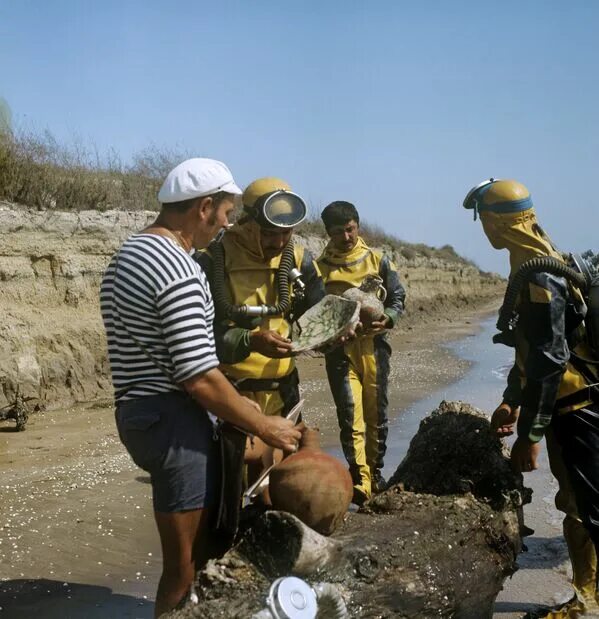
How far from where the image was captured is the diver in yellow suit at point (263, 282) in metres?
4.63

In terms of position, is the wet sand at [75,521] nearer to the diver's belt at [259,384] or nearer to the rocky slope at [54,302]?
the rocky slope at [54,302]

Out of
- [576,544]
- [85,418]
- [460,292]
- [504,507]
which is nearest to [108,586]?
[504,507]

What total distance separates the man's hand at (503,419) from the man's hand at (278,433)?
164 centimetres

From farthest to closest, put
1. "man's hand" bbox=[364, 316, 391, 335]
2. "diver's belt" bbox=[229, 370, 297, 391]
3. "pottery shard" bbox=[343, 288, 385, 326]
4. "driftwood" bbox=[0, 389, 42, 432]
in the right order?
"driftwood" bbox=[0, 389, 42, 432], "man's hand" bbox=[364, 316, 391, 335], "pottery shard" bbox=[343, 288, 385, 326], "diver's belt" bbox=[229, 370, 297, 391]

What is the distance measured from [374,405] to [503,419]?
1.78m

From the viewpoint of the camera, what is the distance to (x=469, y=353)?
60.6ft

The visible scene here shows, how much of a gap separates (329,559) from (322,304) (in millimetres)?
1594

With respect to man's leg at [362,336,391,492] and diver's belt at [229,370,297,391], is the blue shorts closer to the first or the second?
diver's belt at [229,370,297,391]

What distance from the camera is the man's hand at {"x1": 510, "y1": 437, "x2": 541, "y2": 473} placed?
14.2ft

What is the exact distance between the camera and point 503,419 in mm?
4586

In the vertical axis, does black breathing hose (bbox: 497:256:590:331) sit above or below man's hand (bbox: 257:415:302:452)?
above

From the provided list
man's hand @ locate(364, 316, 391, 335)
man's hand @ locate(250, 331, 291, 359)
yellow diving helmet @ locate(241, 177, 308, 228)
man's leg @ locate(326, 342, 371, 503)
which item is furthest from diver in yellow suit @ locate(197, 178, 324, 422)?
man's leg @ locate(326, 342, 371, 503)

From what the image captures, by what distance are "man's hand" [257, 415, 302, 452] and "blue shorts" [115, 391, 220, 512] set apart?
236mm

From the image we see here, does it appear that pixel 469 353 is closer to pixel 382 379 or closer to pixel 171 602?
pixel 382 379
